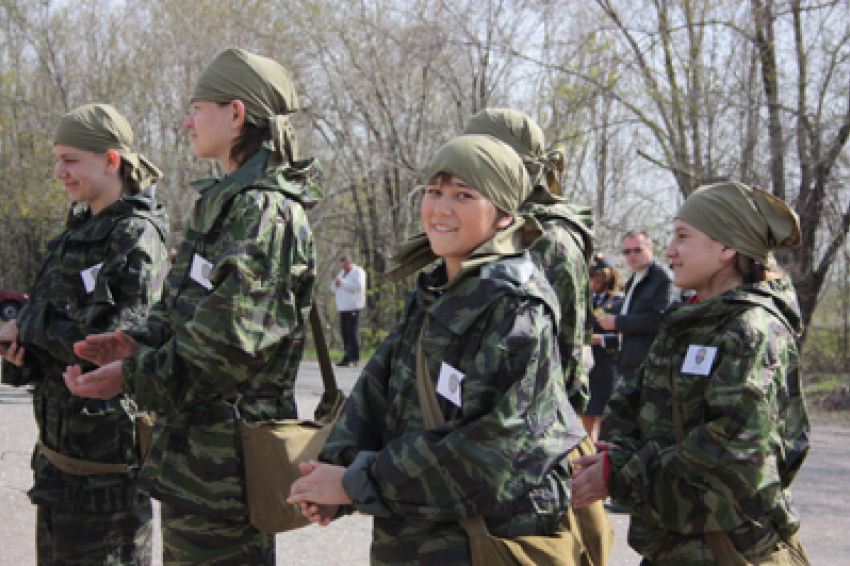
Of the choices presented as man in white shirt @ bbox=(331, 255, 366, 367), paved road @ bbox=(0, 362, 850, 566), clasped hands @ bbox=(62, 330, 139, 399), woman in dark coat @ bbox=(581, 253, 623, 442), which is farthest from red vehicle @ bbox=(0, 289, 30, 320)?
clasped hands @ bbox=(62, 330, 139, 399)

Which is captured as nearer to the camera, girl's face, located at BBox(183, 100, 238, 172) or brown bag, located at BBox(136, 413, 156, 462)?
girl's face, located at BBox(183, 100, 238, 172)

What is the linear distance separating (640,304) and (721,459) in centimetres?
455

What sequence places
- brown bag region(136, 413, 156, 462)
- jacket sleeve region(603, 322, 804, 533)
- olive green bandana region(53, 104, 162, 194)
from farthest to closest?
olive green bandana region(53, 104, 162, 194) < brown bag region(136, 413, 156, 462) < jacket sleeve region(603, 322, 804, 533)

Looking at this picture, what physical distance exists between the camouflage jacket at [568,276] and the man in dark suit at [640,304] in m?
3.31

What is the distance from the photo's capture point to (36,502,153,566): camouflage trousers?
3688 mm

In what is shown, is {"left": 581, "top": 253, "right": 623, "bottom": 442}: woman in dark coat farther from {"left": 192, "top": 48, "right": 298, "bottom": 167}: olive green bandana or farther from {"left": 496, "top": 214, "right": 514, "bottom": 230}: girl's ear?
{"left": 496, "top": 214, "right": 514, "bottom": 230}: girl's ear

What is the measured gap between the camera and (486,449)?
2.13 metres

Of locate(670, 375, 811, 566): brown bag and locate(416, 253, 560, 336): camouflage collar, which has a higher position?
locate(416, 253, 560, 336): camouflage collar

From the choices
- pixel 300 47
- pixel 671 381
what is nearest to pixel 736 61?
pixel 300 47

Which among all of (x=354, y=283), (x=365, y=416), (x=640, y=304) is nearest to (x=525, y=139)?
(x=365, y=416)

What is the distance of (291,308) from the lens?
3010 mm

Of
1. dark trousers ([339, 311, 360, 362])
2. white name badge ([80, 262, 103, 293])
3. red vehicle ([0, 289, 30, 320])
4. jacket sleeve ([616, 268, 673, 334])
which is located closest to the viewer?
white name badge ([80, 262, 103, 293])

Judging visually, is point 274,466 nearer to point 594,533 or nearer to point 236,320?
point 236,320

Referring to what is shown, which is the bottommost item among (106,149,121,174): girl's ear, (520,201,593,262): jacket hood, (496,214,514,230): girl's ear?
(496,214,514,230): girl's ear
